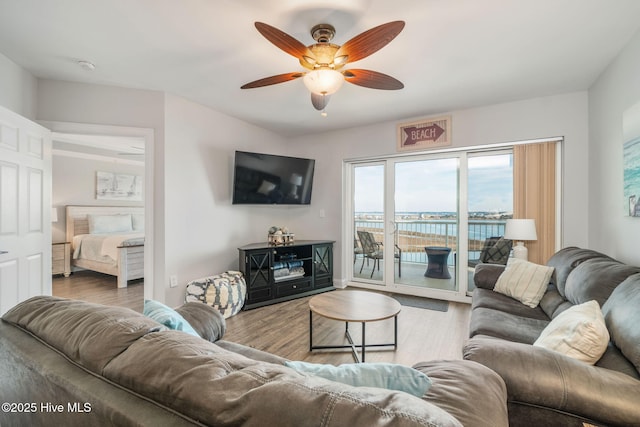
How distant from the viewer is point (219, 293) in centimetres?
305

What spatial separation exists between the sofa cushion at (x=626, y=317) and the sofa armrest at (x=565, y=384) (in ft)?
0.40

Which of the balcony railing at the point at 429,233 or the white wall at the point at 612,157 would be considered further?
the balcony railing at the point at 429,233

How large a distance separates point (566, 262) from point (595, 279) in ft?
1.97

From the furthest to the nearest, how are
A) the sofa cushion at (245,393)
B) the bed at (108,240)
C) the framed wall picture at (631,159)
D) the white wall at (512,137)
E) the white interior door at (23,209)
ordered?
the bed at (108,240) → the white wall at (512,137) → the white interior door at (23,209) → the framed wall picture at (631,159) → the sofa cushion at (245,393)

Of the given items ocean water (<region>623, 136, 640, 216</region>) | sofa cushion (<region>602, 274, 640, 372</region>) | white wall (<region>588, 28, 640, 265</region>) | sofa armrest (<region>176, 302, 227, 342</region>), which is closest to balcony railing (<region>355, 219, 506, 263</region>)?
white wall (<region>588, 28, 640, 265</region>)

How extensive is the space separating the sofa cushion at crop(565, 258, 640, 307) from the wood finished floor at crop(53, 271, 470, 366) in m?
0.97

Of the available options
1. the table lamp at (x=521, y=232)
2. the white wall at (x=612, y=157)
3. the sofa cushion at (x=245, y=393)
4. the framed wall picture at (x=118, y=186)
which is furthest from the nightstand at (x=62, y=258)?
the white wall at (x=612, y=157)

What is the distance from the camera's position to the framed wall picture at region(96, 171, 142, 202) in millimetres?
5627

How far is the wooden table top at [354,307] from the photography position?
2.02 m

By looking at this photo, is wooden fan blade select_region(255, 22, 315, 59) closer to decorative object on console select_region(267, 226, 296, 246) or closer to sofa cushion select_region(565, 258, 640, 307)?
sofa cushion select_region(565, 258, 640, 307)

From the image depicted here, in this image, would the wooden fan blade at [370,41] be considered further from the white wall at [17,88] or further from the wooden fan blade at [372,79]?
the white wall at [17,88]

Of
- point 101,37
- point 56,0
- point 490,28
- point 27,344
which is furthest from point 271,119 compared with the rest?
point 27,344

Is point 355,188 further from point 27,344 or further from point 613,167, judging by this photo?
point 27,344

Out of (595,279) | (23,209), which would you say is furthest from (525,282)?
(23,209)
